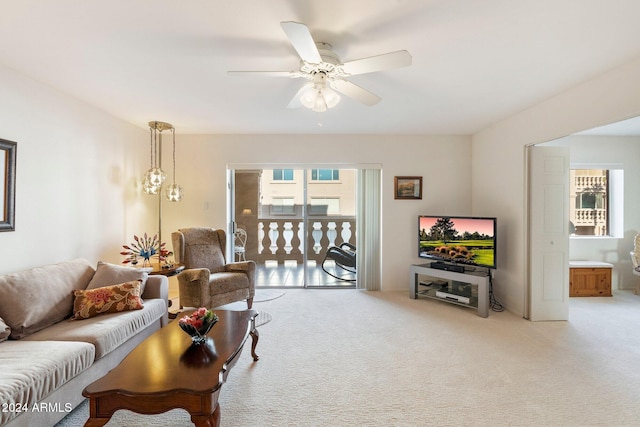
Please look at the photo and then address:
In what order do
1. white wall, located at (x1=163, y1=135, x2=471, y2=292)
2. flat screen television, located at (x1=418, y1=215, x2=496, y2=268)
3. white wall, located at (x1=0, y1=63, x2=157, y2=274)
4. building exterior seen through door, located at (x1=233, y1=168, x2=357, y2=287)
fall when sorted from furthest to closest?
building exterior seen through door, located at (x1=233, y1=168, x2=357, y2=287) → white wall, located at (x1=163, y1=135, x2=471, y2=292) → flat screen television, located at (x1=418, y1=215, x2=496, y2=268) → white wall, located at (x1=0, y1=63, x2=157, y2=274)

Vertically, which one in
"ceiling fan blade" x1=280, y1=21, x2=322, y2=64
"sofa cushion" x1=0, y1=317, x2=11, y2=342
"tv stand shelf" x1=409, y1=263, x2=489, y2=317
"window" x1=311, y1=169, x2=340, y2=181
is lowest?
"tv stand shelf" x1=409, y1=263, x2=489, y2=317

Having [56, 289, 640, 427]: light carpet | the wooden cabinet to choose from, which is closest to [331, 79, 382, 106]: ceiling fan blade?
[56, 289, 640, 427]: light carpet

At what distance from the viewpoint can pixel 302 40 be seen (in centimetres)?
142

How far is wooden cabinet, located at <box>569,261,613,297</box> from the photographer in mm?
4043

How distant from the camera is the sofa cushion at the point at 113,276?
2412 mm

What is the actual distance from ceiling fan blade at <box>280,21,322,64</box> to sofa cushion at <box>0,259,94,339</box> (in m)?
2.35

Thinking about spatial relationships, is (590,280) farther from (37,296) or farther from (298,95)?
(37,296)

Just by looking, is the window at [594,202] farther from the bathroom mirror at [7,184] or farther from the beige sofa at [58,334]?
the bathroom mirror at [7,184]

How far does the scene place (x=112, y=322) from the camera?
204 cm

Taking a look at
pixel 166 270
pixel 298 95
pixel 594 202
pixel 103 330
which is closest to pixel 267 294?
pixel 166 270

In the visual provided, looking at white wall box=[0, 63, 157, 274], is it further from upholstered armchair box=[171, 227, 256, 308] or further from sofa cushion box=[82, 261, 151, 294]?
upholstered armchair box=[171, 227, 256, 308]

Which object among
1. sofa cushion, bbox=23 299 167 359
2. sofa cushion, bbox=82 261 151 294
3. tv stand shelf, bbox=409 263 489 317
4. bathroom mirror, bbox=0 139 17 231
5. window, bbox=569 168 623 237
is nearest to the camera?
sofa cushion, bbox=23 299 167 359

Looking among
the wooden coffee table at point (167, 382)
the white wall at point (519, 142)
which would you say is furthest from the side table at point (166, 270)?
the white wall at point (519, 142)

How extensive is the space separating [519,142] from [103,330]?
4186 mm
